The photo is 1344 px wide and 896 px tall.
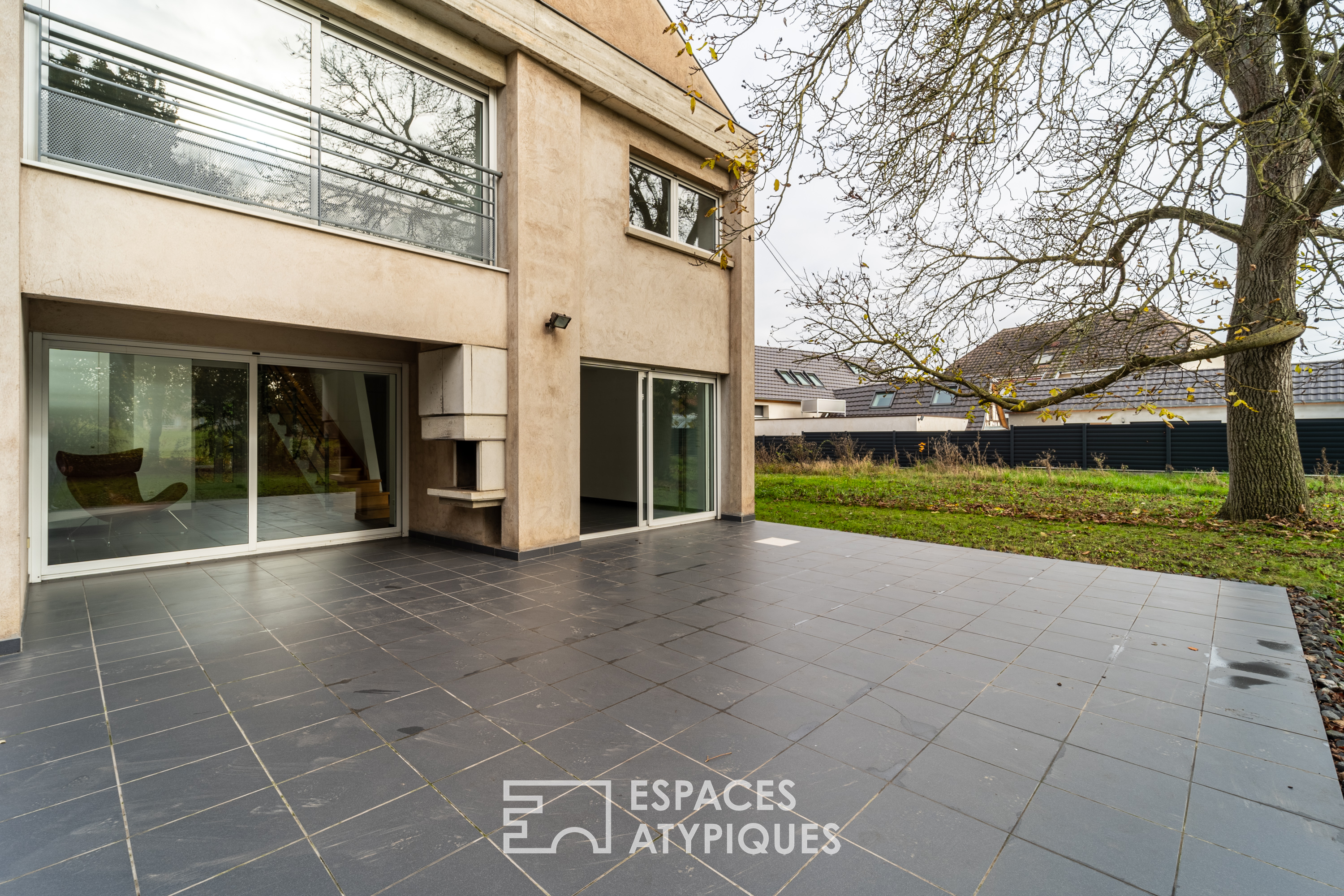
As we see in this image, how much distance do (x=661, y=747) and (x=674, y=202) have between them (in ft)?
24.0

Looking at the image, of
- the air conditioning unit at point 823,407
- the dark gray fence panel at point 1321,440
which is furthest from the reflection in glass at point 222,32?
the air conditioning unit at point 823,407

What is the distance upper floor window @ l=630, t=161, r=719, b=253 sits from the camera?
7.91 metres

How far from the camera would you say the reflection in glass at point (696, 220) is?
27.9 feet

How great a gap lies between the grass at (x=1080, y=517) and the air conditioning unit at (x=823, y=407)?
1132 cm

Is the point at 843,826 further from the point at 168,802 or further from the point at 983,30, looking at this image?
the point at 983,30

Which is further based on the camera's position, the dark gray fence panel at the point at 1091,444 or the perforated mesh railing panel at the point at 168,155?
the dark gray fence panel at the point at 1091,444

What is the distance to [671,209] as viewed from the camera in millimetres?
8273

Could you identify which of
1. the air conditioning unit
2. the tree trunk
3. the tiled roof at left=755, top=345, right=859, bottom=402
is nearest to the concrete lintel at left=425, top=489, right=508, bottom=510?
the tree trunk

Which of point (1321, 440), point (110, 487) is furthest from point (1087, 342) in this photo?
point (1321, 440)

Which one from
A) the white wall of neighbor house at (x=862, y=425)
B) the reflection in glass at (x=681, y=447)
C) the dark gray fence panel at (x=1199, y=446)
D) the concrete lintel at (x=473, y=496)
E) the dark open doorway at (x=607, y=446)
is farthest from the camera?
the white wall of neighbor house at (x=862, y=425)

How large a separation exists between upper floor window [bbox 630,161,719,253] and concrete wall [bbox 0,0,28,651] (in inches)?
208

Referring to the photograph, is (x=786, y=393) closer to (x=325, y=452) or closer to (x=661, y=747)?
(x=325, y=452)

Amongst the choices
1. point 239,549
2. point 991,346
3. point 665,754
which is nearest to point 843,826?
point 665,754

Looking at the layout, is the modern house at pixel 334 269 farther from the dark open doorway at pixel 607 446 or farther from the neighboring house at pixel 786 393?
the neighboring house at pixel 786 393
